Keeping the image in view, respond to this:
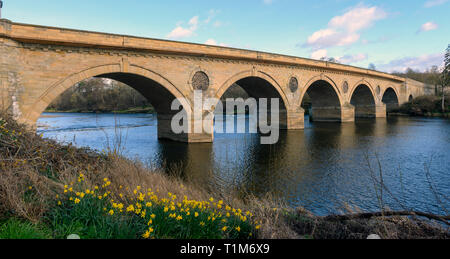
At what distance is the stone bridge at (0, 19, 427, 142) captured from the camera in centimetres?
1273

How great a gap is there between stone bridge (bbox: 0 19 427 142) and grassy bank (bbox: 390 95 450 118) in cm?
2202

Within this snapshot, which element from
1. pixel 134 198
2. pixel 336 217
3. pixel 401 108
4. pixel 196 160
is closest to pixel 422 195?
pixel 336 217

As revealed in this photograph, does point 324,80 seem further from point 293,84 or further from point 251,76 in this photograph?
point 251,76

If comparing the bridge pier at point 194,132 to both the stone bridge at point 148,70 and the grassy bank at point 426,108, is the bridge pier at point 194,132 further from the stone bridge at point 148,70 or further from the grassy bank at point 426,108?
the grassy bank at point 426,108

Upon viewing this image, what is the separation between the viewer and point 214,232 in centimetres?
370

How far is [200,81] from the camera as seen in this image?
18.7 meters

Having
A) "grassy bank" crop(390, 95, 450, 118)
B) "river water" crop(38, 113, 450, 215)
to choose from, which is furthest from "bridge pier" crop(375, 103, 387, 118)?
"river water" crop(38, 113, 450, 215)

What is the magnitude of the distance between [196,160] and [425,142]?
50.1 feet

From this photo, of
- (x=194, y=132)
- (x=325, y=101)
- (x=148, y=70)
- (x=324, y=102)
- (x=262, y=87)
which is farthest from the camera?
(x=324, y=102)

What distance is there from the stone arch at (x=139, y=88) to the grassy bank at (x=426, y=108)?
137 feet

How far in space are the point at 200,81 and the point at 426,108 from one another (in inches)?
1667

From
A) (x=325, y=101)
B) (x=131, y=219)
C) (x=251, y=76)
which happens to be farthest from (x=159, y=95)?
(x=325, y=101)
